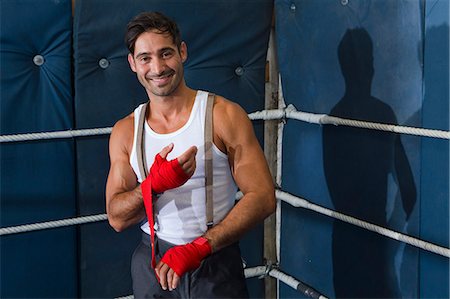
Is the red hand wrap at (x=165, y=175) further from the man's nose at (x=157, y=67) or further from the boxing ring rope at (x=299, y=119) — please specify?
the boxing ring rope at (x=299, y=119)

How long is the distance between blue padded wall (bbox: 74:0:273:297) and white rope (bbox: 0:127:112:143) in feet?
0.12

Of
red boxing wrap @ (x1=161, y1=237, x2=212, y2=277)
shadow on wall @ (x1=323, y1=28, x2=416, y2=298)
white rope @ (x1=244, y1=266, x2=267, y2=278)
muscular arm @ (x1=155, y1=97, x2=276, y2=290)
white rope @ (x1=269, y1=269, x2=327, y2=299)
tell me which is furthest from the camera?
white rope @ (x1=244, y1=266, x2=267, y2=278)

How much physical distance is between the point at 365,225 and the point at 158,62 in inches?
29.2

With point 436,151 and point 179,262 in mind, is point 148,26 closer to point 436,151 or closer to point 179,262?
point 179,262

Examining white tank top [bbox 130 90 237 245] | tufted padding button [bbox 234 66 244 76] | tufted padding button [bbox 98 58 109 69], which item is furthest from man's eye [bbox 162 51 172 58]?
tufted padding button [bbox 234 66 244 76]

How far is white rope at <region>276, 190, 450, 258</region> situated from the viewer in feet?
→ 5.51

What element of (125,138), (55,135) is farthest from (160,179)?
(55,135)

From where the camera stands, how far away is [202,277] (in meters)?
1.60

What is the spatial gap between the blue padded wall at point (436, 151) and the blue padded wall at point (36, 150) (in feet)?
3.36

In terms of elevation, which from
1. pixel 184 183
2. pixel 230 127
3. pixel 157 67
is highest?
pixel 157 67

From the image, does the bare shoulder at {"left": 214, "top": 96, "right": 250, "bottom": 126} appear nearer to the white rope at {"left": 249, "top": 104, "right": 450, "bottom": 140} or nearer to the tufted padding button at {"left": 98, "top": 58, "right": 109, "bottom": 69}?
the white rope at {"left": 249, "top": 104, "right": 450, "bottom": 140}

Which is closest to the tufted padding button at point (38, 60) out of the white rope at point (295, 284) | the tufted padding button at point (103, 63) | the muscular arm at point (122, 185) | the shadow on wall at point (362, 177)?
the tufted padding button at point (103, 63)

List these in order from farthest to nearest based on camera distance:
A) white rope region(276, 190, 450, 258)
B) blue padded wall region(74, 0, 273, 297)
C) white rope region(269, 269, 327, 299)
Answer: white rope region(269, 269, 327, 299) < blue padded wall region(74, 0, 273, 297) < white rope region(276, 190, 450, 258)

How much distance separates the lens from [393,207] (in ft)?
6.04
